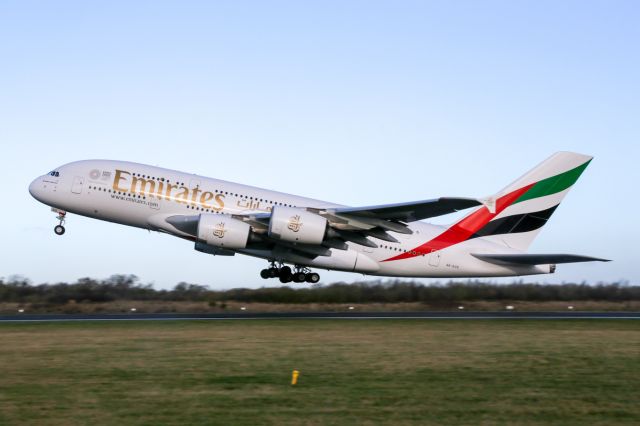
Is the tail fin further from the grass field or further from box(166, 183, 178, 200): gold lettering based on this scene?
box(166, 183, 178, 200): gold lettering

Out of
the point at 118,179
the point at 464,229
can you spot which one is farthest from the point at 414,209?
the point at 118,179

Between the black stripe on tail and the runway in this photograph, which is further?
the black stripe on tail

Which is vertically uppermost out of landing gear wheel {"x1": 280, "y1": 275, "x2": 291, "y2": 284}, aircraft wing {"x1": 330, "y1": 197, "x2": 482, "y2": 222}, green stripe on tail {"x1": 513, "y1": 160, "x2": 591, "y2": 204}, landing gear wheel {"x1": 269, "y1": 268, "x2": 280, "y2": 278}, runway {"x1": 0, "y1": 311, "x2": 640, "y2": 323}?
green stripe on tail {"x1": 513, "y1": 160, "x2": 591, "y2": 204}

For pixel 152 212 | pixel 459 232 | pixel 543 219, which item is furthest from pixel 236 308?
pixel 543 219

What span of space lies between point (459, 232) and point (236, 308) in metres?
11.2

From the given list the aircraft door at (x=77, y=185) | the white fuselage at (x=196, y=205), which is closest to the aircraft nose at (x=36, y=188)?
the white fuselage at (x=196, y=205)

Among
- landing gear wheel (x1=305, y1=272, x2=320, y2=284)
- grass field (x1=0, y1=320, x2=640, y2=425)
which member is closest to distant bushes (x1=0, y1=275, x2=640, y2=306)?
landing gear wheel (x1=305, y1=272, x2=320, y2=284)

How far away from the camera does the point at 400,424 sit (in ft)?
39.2

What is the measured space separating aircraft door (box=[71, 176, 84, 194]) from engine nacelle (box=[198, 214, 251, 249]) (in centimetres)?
548

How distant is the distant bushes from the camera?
38.8 meters

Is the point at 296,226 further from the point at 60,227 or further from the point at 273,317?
the point at 60,227

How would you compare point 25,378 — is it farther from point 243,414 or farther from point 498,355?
point 498,355

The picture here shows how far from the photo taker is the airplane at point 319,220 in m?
28.5

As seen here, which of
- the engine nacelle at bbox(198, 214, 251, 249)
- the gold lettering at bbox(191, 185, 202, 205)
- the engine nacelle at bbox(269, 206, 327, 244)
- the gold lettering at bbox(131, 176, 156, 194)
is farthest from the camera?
the gold lettering at bbox(191, 185, 202, 205)
